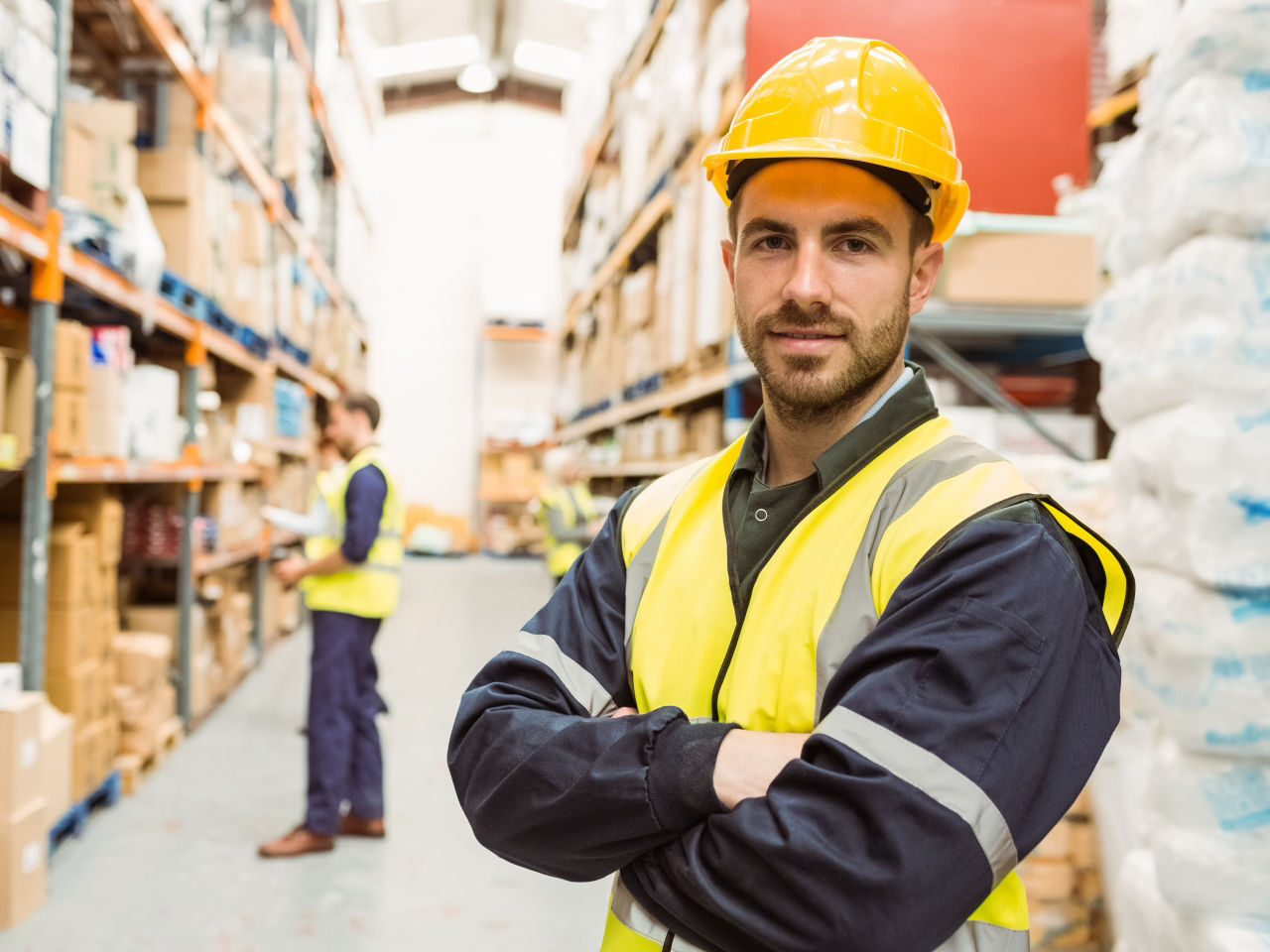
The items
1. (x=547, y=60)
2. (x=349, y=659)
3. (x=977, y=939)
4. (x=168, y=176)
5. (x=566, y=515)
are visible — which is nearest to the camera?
(x=977, y=939)

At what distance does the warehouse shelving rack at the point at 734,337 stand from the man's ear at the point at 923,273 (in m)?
2.43

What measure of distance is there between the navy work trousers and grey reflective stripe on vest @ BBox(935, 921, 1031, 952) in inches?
129

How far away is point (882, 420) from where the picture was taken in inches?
52.7

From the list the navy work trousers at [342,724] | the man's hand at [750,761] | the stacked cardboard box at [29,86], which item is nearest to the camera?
the man's hand at [750,761]

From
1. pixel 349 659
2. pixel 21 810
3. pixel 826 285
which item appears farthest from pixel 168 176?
pixel 826 285

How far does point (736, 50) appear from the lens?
4.39 metres

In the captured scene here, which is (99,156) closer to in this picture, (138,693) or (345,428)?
(345,428)

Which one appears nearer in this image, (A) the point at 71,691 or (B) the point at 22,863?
(B) the point at 22,863

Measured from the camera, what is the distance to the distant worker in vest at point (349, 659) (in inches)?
155

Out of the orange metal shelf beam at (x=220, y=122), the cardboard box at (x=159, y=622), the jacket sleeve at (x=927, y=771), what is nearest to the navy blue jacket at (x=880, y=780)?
the jacket sleeve at (x=927, y=771)

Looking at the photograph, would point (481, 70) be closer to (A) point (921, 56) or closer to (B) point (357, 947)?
(A) point (921, 56)

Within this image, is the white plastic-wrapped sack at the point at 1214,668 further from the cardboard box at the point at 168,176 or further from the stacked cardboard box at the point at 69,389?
the cardboard box at the point at 168,176

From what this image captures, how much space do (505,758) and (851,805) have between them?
18.3 inches

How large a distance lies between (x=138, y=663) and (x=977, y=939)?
4487 millimetres
